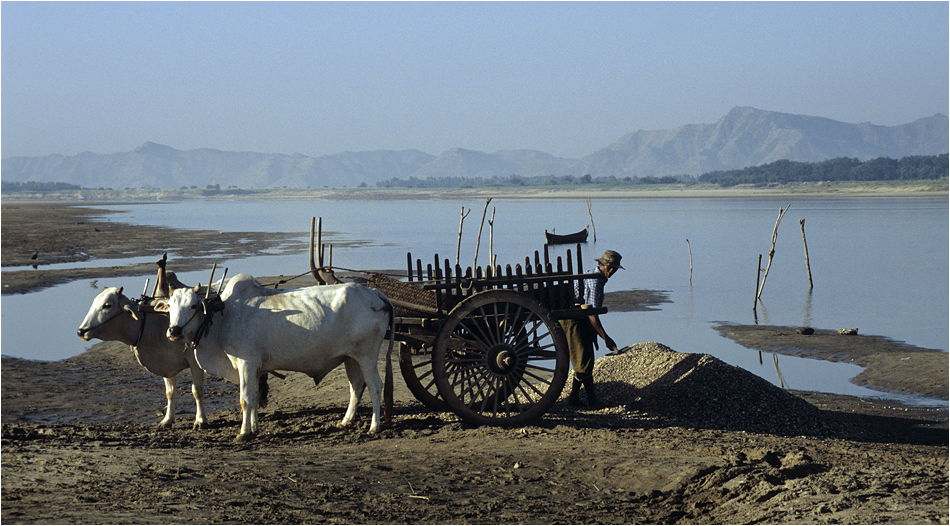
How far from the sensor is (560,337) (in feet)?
30.2

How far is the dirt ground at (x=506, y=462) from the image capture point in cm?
602

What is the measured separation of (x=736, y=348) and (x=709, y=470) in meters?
11.7

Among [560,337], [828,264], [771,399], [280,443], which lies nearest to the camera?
[280,443]

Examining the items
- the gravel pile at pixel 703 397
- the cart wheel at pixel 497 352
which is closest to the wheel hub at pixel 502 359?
the cart wheel at pixel 497 352

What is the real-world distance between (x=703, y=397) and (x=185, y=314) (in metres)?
6.58

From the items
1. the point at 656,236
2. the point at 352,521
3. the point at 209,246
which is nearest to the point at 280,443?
the point at 352,521

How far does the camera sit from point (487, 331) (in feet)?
31.3

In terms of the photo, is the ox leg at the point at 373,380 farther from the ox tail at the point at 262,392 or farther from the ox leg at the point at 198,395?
the ox leg at the point at 198,395

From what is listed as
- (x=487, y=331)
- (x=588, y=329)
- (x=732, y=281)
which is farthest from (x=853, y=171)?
(x=487, y=331)

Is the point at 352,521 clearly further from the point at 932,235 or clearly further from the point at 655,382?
the point at 932,235

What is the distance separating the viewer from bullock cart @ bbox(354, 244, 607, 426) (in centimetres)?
912

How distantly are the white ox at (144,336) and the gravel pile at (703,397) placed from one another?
5.23 metres

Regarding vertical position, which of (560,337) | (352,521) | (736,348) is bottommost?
(736,348)

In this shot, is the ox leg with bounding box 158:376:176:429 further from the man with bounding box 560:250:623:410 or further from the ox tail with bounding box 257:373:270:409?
the man with bounding box 560:250:623:410
